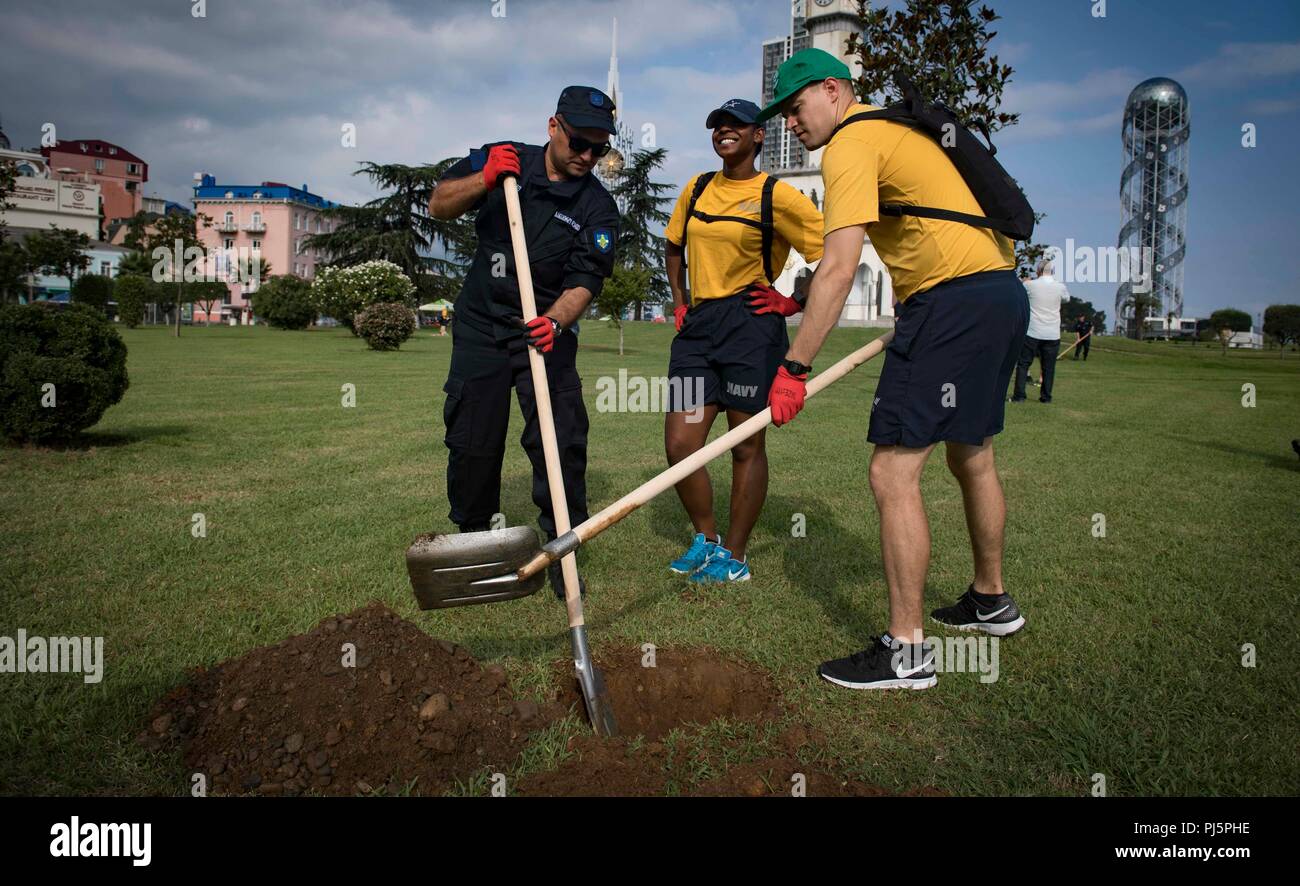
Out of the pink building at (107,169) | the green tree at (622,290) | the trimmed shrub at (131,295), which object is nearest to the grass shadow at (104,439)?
the green tree at (622,290)

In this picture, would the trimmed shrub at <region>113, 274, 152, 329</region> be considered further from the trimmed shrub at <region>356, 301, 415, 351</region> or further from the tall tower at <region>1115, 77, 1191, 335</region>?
the tall tower at <region>1115, 77, 1191, 335</region>

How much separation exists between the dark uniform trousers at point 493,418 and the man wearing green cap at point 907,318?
136cm

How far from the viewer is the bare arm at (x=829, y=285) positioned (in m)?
3.03

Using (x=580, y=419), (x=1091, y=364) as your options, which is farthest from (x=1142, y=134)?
(x=580, y=419)

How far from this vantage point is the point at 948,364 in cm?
314

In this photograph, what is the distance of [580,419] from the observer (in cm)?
436

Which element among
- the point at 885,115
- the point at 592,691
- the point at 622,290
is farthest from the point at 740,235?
the point at 622,290

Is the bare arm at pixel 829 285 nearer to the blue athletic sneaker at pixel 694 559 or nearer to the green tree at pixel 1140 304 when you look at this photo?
the blue athletic sneaker at pixel 694 559

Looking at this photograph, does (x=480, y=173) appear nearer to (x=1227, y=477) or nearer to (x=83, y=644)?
(x=83, y=644)

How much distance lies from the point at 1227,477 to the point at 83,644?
370 inches

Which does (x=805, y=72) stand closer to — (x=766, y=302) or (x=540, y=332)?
(x=766, y=302)

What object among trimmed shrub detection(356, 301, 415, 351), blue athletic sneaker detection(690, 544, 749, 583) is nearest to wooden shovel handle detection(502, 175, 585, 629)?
blue athletic sneaker detection(690, 544, 749, 583)

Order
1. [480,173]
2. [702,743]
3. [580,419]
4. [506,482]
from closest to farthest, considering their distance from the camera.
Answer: [702,743] → [480,173] → [580,419] → [506,482]
